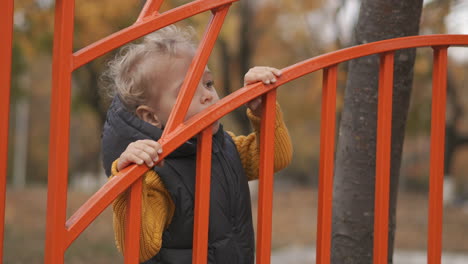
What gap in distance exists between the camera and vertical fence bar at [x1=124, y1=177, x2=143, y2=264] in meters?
1.57

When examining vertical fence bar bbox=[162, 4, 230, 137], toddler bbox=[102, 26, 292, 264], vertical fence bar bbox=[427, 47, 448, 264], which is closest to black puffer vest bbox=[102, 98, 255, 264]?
toddler bbox=[102, 26, 292, 264]

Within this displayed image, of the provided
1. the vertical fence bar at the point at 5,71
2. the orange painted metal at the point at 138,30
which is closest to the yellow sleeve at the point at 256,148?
the orange painted metal at the point at 138,30

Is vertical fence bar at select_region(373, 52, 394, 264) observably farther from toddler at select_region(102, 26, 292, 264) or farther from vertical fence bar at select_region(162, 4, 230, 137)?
vertical fence bar at select_region(162, 4, 230, 137)

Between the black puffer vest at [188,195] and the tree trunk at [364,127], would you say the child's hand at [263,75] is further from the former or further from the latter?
the tree trunk at [364,127]

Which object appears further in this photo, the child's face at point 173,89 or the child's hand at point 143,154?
the child's face at point 173,89

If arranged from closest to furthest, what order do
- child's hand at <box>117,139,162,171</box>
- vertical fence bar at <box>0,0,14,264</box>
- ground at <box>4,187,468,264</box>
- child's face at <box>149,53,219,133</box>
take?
vertical fence bar at <box>0,0,14,264</box> < child's hand at <box>117,139,162,171</box> < child's face at <box>149,53,219,133</box> < ground at <box>4,187,468,264</box>

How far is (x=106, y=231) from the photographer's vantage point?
829 centimetres

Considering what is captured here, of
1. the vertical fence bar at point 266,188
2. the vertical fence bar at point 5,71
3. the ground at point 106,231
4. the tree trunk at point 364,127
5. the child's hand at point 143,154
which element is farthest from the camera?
the ground at point 106,231

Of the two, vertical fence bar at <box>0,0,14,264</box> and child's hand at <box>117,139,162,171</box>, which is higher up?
vertical fence bar at <box>0,0,14,264</box>

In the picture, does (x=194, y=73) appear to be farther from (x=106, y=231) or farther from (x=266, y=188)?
(x=106, y=231)

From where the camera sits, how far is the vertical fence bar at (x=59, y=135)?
1450mm

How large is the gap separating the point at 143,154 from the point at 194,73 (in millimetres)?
266

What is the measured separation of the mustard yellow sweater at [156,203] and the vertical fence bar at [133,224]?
0.14 meters

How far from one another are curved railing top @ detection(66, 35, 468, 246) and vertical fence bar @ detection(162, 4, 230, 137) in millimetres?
25
